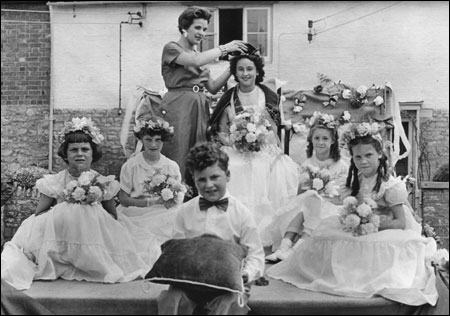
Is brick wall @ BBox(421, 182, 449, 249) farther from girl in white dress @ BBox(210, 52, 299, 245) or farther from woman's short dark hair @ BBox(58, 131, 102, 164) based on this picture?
woman's short dark hair @ BBox(58, 131, 102, 164)

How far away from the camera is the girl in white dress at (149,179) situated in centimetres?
626

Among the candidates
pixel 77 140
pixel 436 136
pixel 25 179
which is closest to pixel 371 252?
pixel 77 140

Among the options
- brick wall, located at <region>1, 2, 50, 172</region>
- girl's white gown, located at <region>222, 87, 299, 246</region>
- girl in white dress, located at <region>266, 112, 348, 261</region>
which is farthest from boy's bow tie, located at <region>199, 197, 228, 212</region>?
brick wall, located at <region>1, 2, 50, 172</region>

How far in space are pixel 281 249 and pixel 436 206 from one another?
7.81 meters

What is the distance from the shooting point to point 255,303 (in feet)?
14.3

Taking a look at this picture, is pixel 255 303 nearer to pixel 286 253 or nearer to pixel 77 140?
pixel 286 253

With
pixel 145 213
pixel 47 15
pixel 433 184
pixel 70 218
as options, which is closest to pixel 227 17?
pixel 47 15

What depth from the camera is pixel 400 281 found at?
460cm

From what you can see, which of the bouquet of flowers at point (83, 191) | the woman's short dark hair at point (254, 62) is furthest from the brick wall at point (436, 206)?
the bouquet of flowers at point (83, 191)

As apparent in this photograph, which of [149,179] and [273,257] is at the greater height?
[149,179]

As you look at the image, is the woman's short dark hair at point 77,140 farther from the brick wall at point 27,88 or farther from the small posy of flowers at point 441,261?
the brick wall at point 27,88

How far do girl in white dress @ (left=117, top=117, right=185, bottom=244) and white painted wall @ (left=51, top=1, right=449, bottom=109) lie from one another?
7.67m

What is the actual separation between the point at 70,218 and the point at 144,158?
5.43 ft

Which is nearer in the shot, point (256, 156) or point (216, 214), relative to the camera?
point (216, 214)
